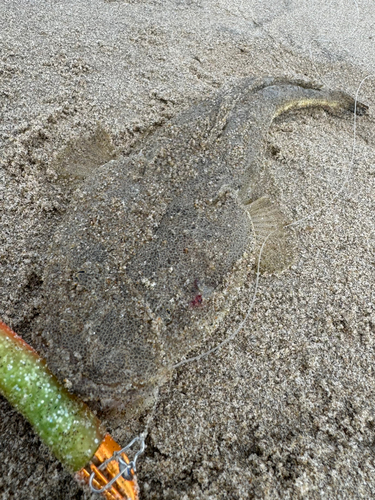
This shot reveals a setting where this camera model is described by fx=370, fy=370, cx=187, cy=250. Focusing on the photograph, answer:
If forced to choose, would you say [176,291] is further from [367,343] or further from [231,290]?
[367,343]

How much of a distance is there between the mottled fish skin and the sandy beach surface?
0.93ft

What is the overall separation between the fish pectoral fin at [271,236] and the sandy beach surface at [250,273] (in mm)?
86

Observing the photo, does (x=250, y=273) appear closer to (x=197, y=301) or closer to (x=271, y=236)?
(x=271, y=236)

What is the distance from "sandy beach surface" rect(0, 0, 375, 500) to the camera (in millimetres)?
1840

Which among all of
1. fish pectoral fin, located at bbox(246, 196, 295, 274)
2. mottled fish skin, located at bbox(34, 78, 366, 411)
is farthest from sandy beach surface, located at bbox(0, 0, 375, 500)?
mottled fish skin, located at bbox(34, 78, 366, 411)

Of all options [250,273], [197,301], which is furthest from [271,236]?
[197,301]

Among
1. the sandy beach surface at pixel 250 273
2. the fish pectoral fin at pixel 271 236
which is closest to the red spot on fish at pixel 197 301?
the sandy beach surface at pixel 250 273

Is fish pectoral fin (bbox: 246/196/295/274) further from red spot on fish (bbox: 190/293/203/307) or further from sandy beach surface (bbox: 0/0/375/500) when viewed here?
red spot on fish (bbox: 190/293/203/307)

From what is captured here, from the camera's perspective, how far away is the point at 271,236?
2.76 metres

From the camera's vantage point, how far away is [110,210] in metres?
2.20

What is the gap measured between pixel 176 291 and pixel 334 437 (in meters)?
1.15

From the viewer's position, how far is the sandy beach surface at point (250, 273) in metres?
1.84

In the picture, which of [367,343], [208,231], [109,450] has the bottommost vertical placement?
[109,450]

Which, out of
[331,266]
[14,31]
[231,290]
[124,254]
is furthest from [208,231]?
[14,31]
